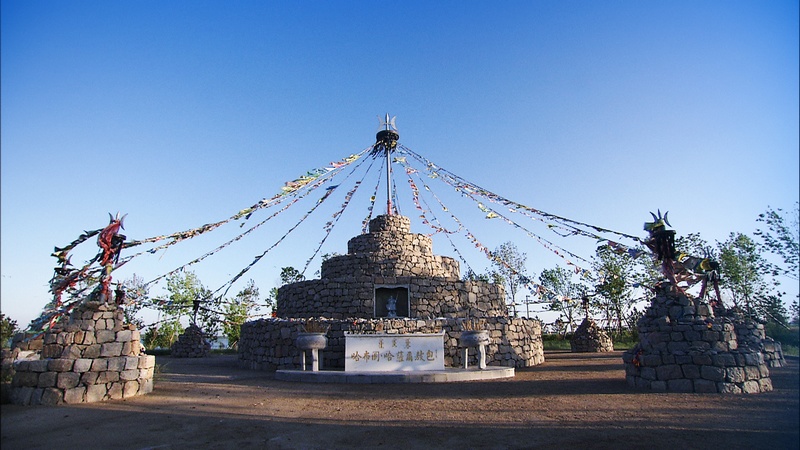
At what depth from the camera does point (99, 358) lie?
29.7ft

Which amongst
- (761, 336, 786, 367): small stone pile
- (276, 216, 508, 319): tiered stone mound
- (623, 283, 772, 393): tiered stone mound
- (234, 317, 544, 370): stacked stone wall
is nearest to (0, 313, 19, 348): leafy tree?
(234, 317, 544, 370): stacked stone wall

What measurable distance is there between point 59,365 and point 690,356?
13334mm

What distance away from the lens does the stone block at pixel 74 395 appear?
8500mm

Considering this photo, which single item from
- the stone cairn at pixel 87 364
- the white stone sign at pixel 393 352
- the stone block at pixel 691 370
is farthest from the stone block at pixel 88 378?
the stone block at pixel 691 370

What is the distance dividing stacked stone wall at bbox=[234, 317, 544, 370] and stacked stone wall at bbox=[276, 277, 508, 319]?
2.12 meters

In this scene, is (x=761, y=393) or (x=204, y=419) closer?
(x=204, y=419)

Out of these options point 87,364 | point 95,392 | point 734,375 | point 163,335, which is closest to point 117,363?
point 87,364

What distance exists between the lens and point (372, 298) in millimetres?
17484

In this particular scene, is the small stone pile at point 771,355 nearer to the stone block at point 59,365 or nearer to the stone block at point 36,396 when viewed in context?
the stone block at point 59,365

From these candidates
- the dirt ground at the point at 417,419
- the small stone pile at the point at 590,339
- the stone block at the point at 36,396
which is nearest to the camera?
the dirt ground at the point at 417,419

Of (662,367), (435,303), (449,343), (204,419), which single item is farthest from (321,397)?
(435,303)

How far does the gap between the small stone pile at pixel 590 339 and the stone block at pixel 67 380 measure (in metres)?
24.8

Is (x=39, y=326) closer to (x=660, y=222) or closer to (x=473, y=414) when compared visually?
(x=473, y=414)

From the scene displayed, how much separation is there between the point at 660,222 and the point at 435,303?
362 inches
